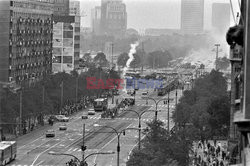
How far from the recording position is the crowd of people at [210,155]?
181 ft

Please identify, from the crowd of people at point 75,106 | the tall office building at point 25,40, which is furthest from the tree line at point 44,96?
the tall office building at point 25,40

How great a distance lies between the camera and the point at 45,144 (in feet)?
239

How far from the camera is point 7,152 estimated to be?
59656 millimetres

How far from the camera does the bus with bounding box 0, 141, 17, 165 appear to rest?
190ft

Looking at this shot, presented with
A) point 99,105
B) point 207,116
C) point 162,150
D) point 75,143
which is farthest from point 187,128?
point 99,105

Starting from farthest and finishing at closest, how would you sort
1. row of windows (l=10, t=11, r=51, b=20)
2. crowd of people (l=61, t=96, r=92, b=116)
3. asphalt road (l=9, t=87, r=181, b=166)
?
1. row of windows (l=10, t=11, r=51, b=20)
2. crowd of people (l=61, t=96, r=92, b=116)
3. asphalt road (l=9, t=87, r=181, b=166)

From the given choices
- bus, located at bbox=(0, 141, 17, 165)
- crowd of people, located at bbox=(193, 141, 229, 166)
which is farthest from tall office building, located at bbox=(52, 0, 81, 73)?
bus, located at bbox=(0, 141, 17, 165)

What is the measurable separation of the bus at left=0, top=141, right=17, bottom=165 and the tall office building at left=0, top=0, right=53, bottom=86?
44.8 m

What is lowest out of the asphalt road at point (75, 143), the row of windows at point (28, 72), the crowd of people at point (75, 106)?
the asphalt road at point (75, 143)

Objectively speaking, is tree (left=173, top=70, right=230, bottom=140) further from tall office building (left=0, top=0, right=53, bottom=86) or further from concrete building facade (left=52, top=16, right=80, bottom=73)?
concrete building facade (left=52, top=16, right=80, bottom=73)

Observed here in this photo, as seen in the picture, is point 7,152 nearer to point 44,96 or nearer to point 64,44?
point 44,96

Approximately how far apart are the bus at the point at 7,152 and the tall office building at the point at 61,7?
100 meters

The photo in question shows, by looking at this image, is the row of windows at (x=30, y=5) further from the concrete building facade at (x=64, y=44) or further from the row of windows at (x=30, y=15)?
the concrete building facade at (x=64, y=44)

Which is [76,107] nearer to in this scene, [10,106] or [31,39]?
[31,39]
